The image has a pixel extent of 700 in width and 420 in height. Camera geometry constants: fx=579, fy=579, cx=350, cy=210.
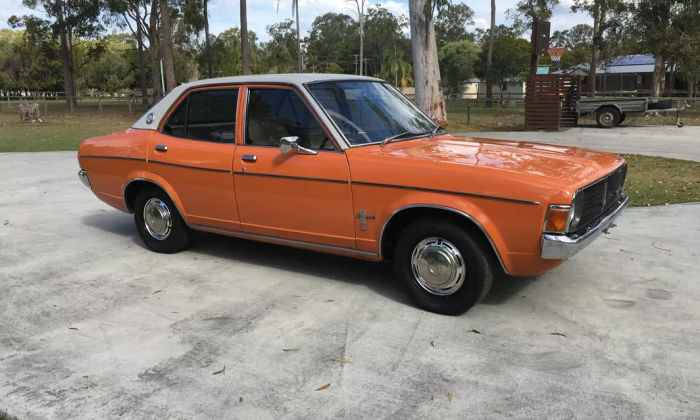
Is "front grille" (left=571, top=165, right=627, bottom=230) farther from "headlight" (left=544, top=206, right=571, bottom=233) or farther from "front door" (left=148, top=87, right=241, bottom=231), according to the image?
"front door" (left=148, top=87, right=241, bottom=231)

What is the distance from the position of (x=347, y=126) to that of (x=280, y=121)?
1.94 ft

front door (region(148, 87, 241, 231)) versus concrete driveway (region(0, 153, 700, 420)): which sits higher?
front door (region(148, 87, 241, 231))

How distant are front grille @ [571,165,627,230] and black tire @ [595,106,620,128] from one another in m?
16.2

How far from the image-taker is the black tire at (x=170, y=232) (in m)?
5.54

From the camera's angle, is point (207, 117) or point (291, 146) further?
point (207, 117)

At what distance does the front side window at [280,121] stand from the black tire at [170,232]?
1.21 m

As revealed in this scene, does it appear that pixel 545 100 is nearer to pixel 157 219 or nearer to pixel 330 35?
pixel 157 219

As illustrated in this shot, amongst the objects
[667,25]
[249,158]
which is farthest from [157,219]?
[667,25]

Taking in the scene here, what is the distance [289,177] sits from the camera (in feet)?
14.9

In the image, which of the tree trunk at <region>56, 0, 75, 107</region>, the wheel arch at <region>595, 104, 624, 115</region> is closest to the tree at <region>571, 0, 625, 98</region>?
the wheel arch at <region>595, 104, 624, 115</region>

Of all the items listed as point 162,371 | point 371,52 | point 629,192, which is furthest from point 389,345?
point 371,52

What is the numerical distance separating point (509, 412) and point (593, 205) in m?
1.78

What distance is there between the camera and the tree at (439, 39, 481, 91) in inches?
2808

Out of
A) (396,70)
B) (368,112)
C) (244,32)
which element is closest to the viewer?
(368,112)
